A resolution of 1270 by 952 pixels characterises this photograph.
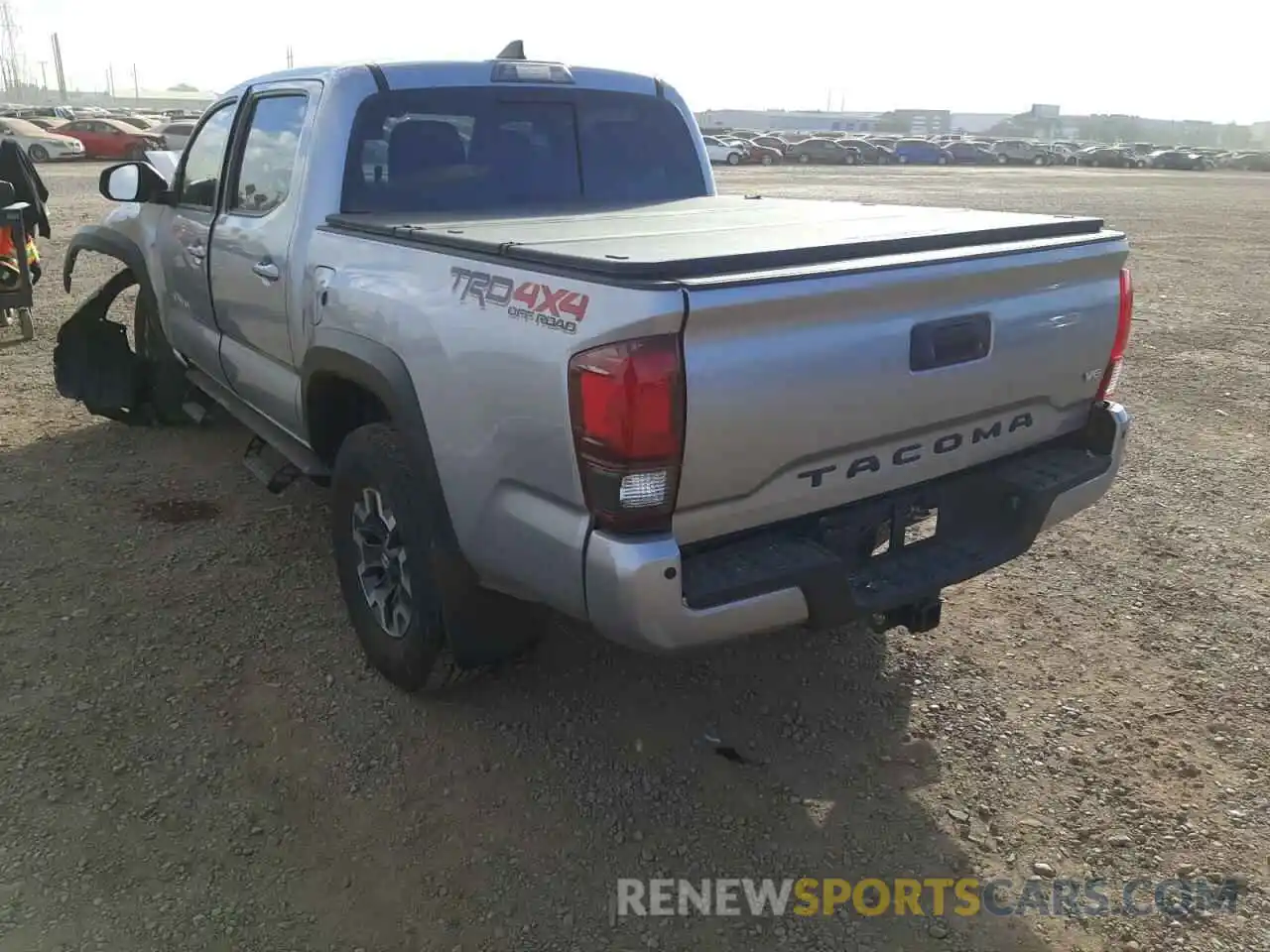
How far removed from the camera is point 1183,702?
135 inches

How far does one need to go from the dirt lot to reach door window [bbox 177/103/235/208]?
1514 mm

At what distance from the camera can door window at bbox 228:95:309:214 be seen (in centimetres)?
396

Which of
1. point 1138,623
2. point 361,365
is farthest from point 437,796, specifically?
point 1138,623

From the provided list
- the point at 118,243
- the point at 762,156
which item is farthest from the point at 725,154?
the point at 118,243

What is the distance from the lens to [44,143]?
29969 millimetres

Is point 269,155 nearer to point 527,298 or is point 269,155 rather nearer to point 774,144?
point 527,298

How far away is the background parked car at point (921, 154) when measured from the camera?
171ft

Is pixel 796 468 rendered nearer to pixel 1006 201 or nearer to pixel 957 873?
pixel 957 873

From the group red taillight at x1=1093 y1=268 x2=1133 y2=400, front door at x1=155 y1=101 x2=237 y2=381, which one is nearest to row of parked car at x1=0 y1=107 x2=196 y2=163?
front door at x1=155 y1=101 x2=237 y2=381

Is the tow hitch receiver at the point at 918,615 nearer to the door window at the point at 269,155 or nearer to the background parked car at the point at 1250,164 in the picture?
the door window at the point at 269,155

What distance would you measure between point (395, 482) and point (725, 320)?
1263 mm

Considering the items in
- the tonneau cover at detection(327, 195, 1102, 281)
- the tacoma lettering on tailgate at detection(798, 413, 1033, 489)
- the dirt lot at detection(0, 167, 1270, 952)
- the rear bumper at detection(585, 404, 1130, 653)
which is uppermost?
the tonneau cover at detection(327, 195, 1102, 281)

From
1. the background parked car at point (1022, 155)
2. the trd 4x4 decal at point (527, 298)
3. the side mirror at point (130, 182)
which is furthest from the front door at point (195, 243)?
the background parked car at point (1022, 155)

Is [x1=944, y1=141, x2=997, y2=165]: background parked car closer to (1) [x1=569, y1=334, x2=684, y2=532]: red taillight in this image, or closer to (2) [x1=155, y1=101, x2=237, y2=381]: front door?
(2) [x1=155, y1=101, x2=237, y2=381]: front door
